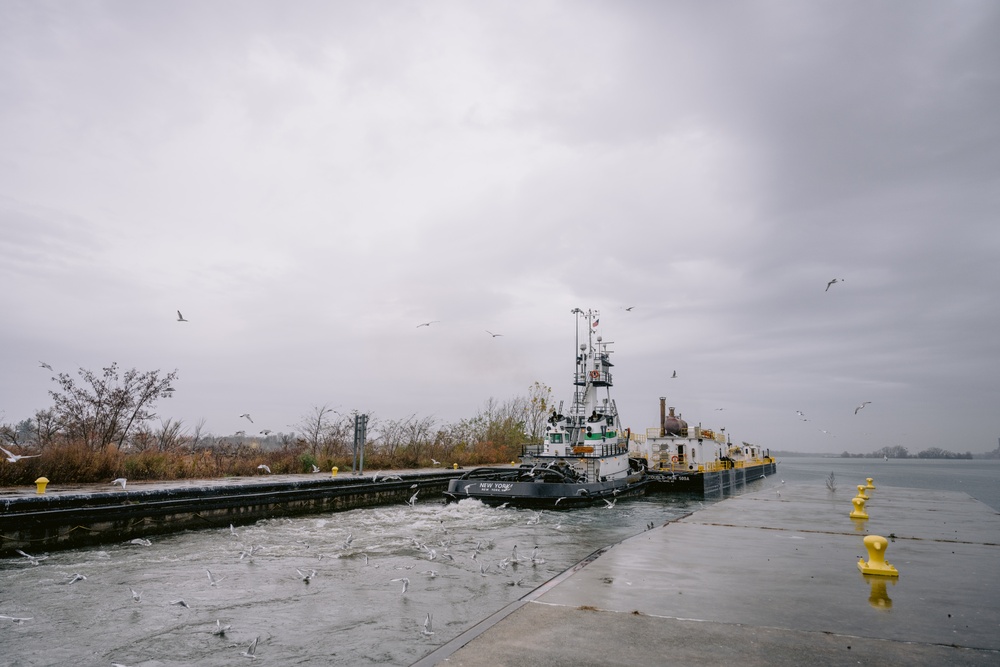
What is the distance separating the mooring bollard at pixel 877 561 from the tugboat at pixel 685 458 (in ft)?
85.4

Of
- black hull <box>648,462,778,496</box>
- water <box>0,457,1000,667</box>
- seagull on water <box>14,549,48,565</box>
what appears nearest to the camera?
water <box>0,457,1000,667</box>

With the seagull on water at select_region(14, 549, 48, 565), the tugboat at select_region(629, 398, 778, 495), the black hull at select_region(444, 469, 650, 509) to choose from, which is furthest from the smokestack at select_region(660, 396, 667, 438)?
the seagull on water at select_region(14, 549, 48, 565)

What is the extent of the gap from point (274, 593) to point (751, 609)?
6.94 metres

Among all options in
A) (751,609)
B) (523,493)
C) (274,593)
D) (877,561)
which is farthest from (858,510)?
(274,593)

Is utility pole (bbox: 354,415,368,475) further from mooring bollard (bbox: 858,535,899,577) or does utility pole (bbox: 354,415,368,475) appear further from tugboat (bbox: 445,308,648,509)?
mooring bollard (bbox: 858,535,899,577)

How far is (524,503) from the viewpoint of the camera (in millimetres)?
22391

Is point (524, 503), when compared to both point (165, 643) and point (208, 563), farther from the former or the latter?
point (165, 643)

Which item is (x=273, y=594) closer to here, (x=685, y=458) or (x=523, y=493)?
(x=523, y=493)

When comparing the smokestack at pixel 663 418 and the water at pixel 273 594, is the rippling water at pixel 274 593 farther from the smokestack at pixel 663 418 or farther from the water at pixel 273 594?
the smokestack at pixel 663 418

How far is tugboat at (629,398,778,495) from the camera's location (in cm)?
3519

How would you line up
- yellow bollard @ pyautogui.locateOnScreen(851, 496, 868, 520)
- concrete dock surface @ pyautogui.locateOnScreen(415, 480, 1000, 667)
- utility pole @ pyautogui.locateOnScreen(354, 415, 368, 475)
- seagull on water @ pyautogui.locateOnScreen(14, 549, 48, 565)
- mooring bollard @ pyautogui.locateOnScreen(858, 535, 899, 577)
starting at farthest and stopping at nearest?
utility pole @ pyautogui.locateOnScreen(354, 415, 368, 475), yellow bollard @ pyautogui.locateOnScreen(851, 496, 868, 520), seagull on water @ pyautogui.locateOnScreen(14, 549, 48, 565), mooring bollard @ pyautogui.locateOnScreen(858, 535, 899, 577), concrete dock surface @ pyautogui.locateOnScreen(415, 480, 1000, 667)

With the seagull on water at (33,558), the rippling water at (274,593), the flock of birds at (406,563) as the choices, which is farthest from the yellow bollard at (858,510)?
the seagull on water at (33,558)

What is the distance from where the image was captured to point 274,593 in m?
8.75

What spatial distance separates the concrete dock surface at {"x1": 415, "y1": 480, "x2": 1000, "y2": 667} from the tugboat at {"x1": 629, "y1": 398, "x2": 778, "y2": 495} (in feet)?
72.3
